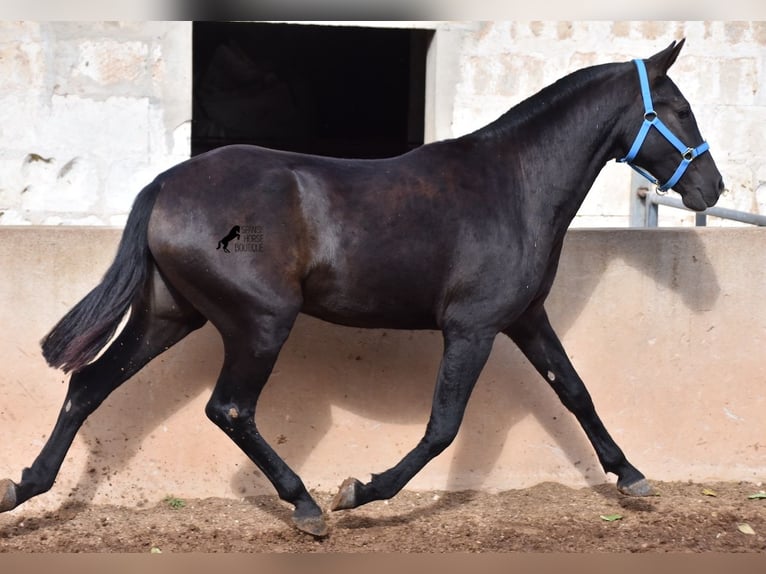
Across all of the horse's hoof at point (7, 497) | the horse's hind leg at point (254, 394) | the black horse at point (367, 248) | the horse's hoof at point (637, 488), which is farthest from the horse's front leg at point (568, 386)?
the horse's hoof at point (7, 497)

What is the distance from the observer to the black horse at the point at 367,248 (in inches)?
156

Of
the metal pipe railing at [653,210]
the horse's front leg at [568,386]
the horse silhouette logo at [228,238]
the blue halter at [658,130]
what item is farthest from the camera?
the metal pipe railing at [653,210]

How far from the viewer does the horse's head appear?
4270 millimetres

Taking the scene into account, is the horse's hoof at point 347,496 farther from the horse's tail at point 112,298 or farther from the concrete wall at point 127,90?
the concrete wall at point 127,90

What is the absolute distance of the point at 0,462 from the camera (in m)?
4.61

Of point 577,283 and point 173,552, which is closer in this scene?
point 173,552

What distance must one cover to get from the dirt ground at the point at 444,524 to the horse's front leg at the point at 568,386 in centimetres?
16

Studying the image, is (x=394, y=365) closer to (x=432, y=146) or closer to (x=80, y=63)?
(x=432, y=146)

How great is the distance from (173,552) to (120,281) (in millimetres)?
1037

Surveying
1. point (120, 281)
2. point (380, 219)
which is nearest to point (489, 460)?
point (380, 219)

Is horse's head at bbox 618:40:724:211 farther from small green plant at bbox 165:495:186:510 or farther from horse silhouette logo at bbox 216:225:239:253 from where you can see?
small green plant at bbox 165:495:186:510

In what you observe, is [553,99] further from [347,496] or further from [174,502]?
[174,502]

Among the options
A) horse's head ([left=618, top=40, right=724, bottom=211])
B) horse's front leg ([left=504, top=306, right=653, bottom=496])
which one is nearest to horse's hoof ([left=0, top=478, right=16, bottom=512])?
horse's front leg ([left=504, top=306, right=653, bottom=496])

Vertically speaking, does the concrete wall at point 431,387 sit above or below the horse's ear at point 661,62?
below
